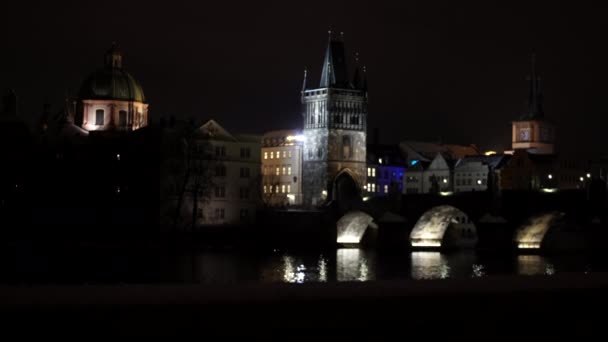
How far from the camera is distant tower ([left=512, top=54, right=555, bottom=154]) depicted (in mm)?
158250

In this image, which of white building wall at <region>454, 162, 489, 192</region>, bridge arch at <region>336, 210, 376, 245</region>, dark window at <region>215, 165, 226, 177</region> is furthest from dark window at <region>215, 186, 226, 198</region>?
white building wall at <region>454, 162, 489, 192</region>

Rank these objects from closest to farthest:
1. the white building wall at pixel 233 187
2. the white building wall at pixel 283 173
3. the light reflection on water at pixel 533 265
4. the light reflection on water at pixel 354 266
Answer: the light reflection on water at pixel 354 266 < the light reflection on water at pixel 533 265 < the white building wall at pixel 233 187 < the white building wall at pixel 283 173

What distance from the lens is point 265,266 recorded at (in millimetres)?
65312

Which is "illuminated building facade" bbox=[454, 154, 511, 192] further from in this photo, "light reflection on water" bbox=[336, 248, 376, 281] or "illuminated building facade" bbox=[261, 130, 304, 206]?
"light reflection on water" bbox=[336, 248, 376, 281]

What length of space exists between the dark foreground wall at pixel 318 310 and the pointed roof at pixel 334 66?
336ft

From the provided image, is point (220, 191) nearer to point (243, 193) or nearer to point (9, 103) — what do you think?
point (243, 193)

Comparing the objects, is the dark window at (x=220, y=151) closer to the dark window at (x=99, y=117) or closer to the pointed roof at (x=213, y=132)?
the pointed roof at (x=213, y=132)

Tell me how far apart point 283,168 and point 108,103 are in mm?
31385

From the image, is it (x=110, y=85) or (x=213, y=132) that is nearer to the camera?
(x=213, y=132)

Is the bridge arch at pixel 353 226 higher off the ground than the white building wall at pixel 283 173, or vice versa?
the white building wall at pixel 283 173

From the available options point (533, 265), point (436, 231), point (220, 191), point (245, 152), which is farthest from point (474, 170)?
point (533, 265)

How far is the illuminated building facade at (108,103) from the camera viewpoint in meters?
107

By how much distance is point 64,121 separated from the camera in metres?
102

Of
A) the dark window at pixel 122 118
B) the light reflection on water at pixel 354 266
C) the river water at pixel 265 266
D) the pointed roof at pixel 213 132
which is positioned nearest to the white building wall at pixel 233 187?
the pointed roof at pixel 213 132
